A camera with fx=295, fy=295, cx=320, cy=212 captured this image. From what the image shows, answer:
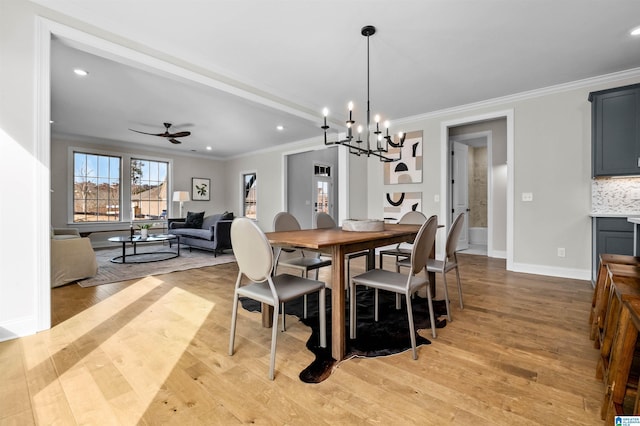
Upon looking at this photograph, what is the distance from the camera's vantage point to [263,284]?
1.94m

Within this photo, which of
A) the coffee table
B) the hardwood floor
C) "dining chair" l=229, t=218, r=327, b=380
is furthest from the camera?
the coffee table

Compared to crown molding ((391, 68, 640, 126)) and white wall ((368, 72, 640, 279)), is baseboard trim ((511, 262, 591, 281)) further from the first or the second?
crown molding ((391, 68, 640, 126))

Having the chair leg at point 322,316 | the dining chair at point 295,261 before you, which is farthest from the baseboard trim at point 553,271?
the chair leg at point 322,316

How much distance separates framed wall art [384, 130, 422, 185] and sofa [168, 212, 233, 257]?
3.27 metres

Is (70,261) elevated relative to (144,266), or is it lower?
elevated

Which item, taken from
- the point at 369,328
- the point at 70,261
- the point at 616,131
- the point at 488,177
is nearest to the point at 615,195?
the point at 616,131

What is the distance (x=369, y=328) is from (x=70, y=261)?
12.2 ft

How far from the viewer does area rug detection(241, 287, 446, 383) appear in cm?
177

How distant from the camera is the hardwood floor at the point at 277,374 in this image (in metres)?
1.32

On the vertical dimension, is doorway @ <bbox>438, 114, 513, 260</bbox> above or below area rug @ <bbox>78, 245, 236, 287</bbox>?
above

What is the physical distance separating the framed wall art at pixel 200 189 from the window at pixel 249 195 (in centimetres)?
113

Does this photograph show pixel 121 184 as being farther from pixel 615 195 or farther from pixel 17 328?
pixel 615 195

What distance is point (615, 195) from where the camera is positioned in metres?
3.50

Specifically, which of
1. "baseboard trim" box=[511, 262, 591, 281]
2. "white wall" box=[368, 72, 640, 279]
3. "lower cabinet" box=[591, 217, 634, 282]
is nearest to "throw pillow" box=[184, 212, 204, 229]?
"white wall" box=[368, 72, 640, 279]
